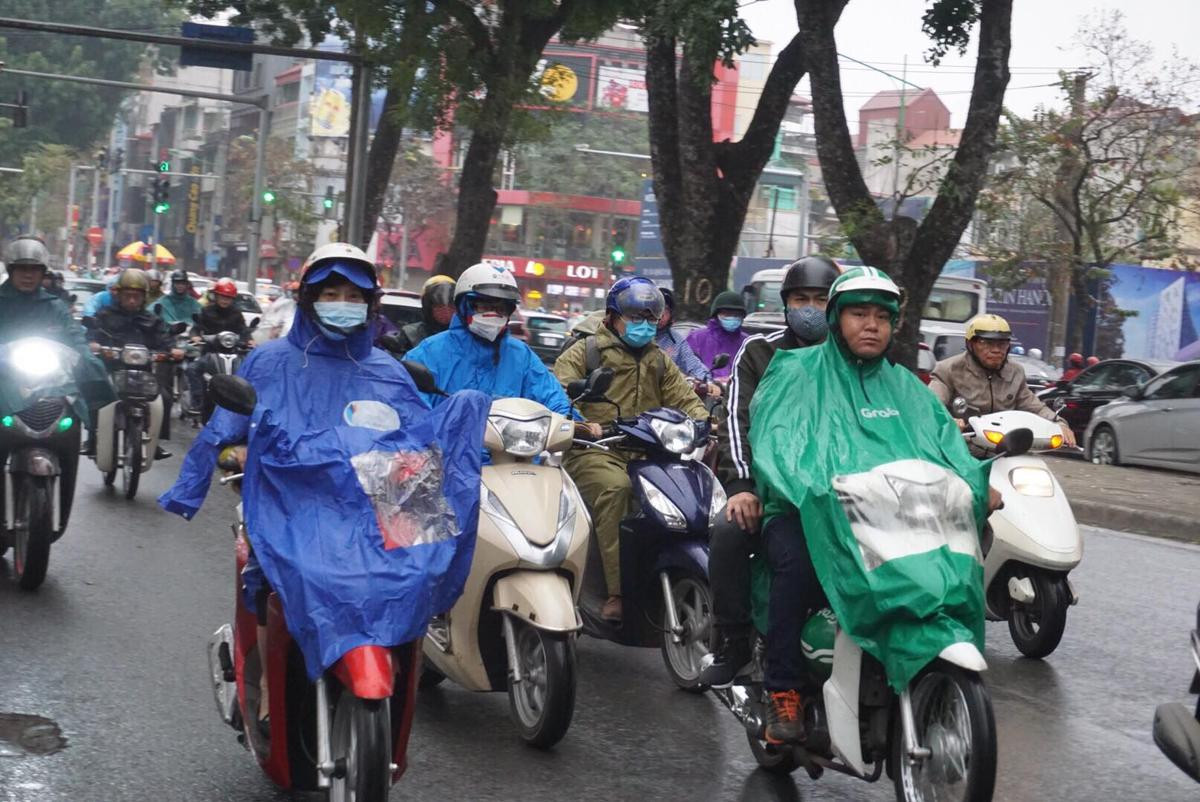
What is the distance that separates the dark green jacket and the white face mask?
105 inches

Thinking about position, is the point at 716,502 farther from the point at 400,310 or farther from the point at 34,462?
the point at 400,310

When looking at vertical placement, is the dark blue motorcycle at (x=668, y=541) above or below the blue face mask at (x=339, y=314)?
below

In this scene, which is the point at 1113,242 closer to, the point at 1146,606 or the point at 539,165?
the point at 539,165

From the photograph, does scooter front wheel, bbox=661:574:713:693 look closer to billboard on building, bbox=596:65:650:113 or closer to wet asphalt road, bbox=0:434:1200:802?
wet asphalt road, bbox=0:434:1200:802

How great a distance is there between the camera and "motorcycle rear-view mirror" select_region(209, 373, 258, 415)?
15.1 feet

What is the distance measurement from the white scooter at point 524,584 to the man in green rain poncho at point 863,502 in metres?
0.88

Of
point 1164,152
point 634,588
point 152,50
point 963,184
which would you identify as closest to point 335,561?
point 634,588

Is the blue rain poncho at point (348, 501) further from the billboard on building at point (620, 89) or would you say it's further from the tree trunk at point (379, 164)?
the billboard on building at point (620, 89)

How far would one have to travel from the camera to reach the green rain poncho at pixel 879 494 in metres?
A: 4.62

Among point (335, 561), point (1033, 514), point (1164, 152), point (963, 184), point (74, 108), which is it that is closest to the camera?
point (335, 561)

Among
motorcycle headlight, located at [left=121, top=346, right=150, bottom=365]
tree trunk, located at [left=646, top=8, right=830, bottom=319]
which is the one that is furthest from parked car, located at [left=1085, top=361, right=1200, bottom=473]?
motorcycle headlight, located at [left=121, top=346, right=150, bottom=365]

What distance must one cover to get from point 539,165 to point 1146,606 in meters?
68.0

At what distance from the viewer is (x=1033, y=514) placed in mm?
8172

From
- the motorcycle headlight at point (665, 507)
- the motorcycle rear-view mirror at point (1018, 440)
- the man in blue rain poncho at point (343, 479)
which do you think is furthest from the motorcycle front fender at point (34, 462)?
the motorcycle rear-view mirror at point (1018, 440)
